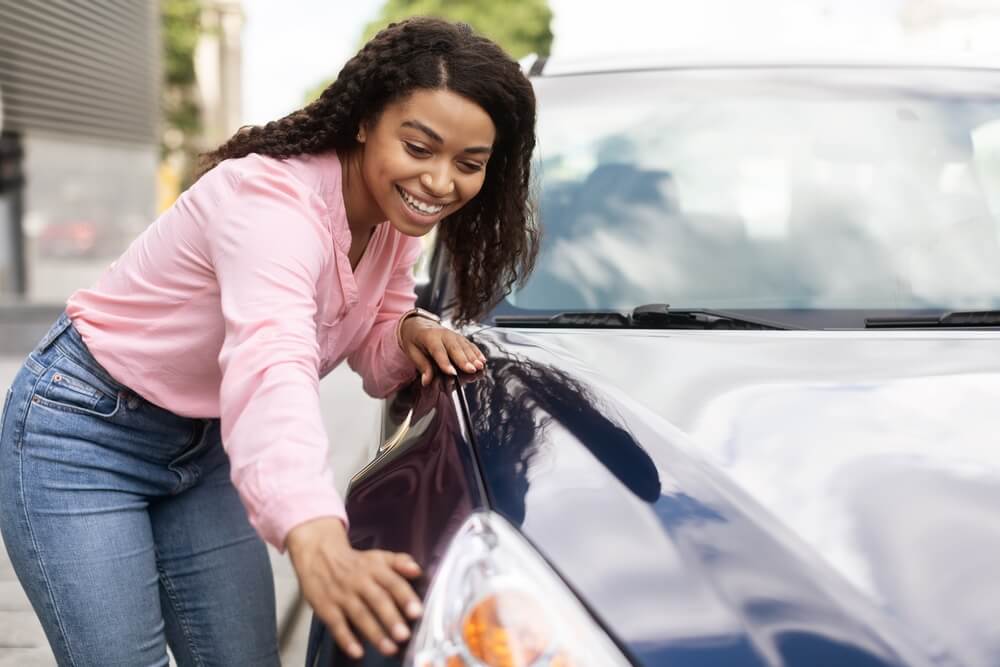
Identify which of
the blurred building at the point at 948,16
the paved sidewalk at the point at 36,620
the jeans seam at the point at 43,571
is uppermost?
the blurred building at the point at 948,16

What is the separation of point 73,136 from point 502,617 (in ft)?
47.4

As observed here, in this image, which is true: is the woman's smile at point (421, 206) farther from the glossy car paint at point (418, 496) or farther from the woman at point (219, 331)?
the glossy car paint at point (418, 496)

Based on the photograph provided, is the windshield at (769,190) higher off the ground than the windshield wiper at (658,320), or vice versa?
the windshield at (769,190)

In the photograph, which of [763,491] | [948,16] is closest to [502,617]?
[763,491]

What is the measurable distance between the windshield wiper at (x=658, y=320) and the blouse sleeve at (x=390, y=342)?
210 mm

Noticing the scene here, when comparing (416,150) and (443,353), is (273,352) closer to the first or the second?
(416,150)

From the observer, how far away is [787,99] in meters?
2.55

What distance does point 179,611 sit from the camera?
1977mm

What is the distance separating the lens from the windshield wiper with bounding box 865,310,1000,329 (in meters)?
2.04

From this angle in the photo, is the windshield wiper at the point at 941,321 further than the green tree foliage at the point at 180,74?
No

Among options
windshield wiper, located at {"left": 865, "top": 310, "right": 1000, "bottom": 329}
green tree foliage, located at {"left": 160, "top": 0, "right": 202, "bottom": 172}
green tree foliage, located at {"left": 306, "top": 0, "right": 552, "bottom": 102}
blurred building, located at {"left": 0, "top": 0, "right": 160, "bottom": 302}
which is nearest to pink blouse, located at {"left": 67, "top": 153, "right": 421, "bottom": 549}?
windshield wiper, located at {"left": 865, "top": 310, "right": 1000, "bottom": 329}

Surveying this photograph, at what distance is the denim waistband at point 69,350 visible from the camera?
70.4 inches

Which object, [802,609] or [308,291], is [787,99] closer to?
[308,291]

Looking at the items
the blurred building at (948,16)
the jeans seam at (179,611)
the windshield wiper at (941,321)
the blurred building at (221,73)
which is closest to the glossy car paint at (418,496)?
the jeans seam at (179,611)
